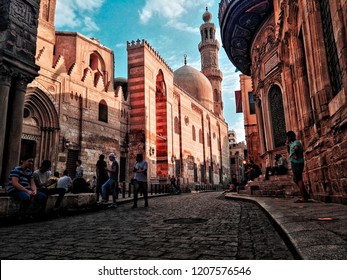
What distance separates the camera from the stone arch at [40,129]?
46.4 ft

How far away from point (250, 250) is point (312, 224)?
2.56 ft

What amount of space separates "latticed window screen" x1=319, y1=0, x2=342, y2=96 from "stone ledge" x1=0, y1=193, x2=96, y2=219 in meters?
6.39

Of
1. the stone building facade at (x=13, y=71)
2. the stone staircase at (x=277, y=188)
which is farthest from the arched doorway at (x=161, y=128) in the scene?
the stone building facade at (x=13, y=71)

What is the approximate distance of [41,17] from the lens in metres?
17.3

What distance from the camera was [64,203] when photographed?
6.26 m

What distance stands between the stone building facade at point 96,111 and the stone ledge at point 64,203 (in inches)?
55.2

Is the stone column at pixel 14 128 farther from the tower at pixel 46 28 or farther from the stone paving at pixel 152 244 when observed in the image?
the tower at pixel 46 28

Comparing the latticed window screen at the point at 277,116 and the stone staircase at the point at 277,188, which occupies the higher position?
the latticed window screen at the point at 277,116

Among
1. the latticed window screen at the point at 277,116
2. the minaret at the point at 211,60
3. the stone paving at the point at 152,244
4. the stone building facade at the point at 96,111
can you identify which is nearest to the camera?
the stone paving at the point at 152,244

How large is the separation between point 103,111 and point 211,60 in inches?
1334

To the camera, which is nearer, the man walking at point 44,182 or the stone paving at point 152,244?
the stone paving at point 152,244

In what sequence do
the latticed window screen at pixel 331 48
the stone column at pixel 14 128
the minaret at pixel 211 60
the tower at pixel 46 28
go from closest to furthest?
the latticed window screen at pixel 331 48 → the stone column at pixel 14 128 → the tower at pixel 46 28 → the minaret at pixel 211 60

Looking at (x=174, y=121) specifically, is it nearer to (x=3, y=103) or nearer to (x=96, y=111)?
(x=96, y=111)
